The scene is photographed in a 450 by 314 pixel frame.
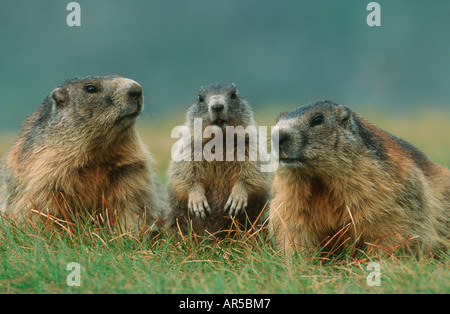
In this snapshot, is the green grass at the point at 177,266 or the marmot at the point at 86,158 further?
the marmot at the point at 86,158

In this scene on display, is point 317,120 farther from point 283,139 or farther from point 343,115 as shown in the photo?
point 283,139

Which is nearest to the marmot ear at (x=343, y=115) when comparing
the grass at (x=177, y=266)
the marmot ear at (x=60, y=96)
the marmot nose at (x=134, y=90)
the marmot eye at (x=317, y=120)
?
the marmot eye at (x=317, y=120)

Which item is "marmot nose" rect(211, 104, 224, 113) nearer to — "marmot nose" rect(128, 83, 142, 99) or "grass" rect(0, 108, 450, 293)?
"marmot nose" rect(128, 83, 142, 99)

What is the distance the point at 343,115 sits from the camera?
586cm

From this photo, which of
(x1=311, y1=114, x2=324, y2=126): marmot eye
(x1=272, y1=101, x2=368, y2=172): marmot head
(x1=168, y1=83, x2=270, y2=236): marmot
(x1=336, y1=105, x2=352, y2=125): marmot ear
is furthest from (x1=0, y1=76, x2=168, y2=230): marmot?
(x1=336, y1=105, x2=352, y2=125): marmot ear

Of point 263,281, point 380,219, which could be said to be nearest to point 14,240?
point 263,281

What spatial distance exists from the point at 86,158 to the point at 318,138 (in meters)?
2.63

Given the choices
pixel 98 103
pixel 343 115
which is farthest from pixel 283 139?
pixel 98 103

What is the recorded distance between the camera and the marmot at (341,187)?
18.5 ft

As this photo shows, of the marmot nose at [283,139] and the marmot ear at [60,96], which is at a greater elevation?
the marmot ear at [60,96]

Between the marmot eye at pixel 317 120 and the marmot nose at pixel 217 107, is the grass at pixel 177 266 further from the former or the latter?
the marmot nose at pixel 217 107

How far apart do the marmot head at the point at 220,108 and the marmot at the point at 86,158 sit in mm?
841

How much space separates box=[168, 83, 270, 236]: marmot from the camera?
680cm

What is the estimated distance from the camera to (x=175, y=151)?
7.46 metres
